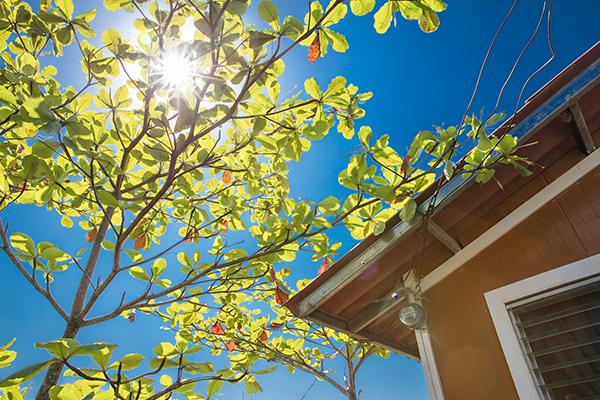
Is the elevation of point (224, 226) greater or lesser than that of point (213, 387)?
greater

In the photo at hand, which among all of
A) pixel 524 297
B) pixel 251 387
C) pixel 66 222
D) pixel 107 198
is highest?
pixel 66 222

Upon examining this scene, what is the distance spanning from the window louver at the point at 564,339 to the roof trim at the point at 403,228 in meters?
0.80

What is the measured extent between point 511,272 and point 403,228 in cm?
75

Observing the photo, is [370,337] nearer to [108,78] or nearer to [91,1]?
[108,78]

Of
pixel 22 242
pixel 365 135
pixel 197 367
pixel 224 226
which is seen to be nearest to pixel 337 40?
pixel 365 135

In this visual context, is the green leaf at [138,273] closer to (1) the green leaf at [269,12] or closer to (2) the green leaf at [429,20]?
(1) the green leaf at [269,12]

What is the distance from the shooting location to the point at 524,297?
1989 millimetres

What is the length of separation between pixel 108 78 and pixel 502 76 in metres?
5.23

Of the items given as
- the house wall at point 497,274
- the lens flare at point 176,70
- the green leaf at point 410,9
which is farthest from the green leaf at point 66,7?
the house wall at point 497,274

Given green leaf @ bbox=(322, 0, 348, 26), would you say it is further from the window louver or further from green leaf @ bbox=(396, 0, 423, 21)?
the window louver

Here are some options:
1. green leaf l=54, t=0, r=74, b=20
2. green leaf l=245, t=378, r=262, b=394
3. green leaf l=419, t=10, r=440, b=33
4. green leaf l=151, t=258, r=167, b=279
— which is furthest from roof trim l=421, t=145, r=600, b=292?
green leaf l=54, t=0, r=74, b=20

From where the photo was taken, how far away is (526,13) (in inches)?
153

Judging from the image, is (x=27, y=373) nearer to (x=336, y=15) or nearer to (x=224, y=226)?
(x=336, y=15)

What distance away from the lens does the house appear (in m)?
1.84
